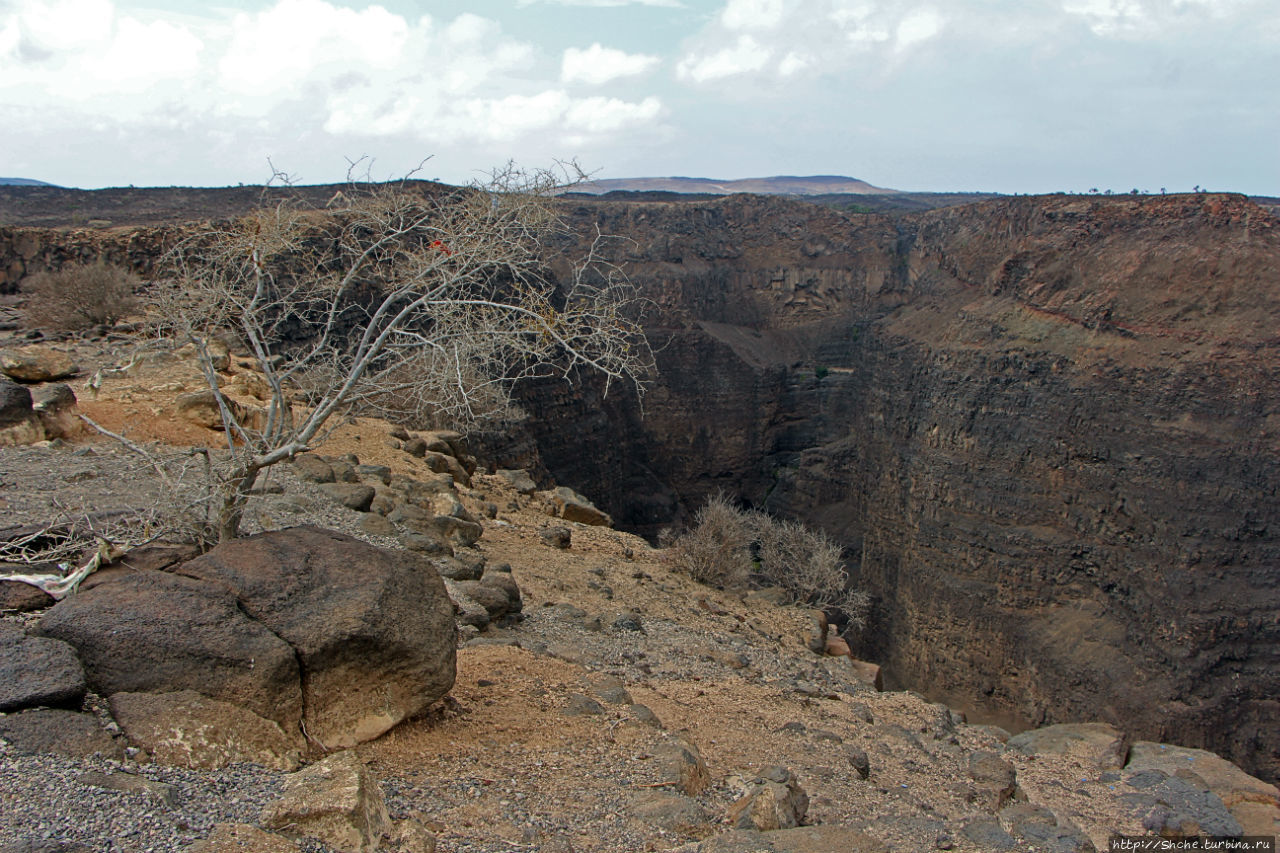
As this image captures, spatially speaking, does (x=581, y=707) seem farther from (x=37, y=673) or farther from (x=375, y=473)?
(x=375, y=473)

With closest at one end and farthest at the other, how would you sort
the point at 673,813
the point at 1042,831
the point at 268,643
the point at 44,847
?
the point at 44,847 < the point at 268,643 < the point at 673,813 < the point at 1042,831

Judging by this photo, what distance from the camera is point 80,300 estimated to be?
44.1ft

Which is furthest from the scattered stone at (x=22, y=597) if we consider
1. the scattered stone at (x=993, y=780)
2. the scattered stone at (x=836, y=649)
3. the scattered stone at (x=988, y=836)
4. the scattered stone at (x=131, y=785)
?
the scattered stone at (x=836, y=649)

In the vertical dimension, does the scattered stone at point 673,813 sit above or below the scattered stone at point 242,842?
below

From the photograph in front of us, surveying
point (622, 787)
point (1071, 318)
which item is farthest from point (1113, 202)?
point (622, 787)

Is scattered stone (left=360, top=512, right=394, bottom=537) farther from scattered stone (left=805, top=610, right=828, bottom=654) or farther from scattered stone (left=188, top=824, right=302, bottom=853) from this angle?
scattered stone (left=805, top=610, right=828, bottom=654)

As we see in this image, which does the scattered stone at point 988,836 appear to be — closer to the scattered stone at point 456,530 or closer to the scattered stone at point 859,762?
the scattered stone at point 859,762

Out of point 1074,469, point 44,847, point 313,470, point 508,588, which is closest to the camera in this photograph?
point 44,847

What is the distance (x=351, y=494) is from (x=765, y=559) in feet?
40.6

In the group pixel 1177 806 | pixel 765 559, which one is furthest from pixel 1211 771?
pixel 765 559

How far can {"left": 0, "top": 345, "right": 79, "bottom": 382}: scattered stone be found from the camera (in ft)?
30.5

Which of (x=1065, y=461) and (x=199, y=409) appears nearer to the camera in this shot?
(x=199, y=409)

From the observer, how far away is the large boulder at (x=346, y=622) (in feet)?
12.8

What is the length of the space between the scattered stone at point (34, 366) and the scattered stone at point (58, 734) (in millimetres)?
7598
